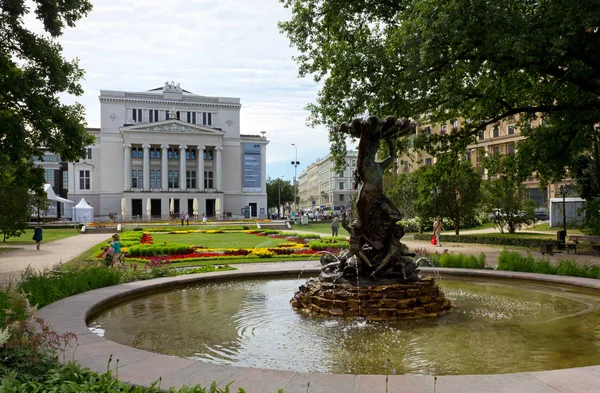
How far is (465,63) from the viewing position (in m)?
19.2

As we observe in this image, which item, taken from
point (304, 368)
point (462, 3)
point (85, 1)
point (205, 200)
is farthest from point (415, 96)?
point (205, 200)

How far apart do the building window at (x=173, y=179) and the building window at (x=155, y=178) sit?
6.57 ft

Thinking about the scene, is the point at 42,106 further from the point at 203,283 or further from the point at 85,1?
the point at 203,283

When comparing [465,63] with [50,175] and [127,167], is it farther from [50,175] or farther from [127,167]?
[50,175]

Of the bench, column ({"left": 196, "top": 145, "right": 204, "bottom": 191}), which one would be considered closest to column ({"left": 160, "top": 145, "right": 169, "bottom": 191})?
column ({"left": 196, "top": 145, "right": 204, "bottom": 191})

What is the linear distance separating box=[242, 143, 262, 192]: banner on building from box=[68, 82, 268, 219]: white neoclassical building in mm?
181

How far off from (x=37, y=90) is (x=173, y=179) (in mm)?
64351

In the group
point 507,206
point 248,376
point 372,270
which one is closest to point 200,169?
point 507,206

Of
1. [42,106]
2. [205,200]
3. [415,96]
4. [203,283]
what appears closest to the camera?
[203,283]

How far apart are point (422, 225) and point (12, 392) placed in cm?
4034

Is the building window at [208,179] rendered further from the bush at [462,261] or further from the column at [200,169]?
the bush at [462,261]

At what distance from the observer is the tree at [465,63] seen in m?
16.0

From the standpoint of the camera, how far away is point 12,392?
4.06 metres

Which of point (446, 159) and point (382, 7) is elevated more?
point (382, 7)
